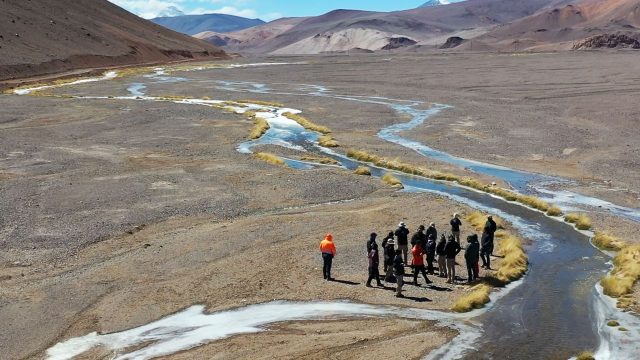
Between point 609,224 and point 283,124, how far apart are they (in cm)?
4304

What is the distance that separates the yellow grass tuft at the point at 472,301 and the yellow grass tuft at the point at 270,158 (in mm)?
26138

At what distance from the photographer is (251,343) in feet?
65.5

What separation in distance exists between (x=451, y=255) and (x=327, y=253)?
4392 millimetres

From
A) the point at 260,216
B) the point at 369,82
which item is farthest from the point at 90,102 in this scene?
the point at 260,216

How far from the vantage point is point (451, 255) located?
24312 mm

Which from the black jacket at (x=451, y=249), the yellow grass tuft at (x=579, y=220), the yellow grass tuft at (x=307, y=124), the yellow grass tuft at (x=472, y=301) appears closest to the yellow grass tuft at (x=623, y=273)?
the yellow grass tuft at (x=579, y=220)

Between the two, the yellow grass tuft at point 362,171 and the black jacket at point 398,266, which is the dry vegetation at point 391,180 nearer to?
the yellow grass tuft at point 362,171

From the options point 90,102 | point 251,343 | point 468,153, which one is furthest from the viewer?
point 90,102

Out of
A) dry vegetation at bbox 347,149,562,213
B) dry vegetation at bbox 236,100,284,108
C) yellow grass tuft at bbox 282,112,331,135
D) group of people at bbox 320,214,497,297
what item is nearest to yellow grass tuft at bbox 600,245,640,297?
group of people at bbox 320,214,497,297

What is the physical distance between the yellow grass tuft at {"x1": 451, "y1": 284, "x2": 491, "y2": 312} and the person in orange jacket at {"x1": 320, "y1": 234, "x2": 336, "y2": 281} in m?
4.74

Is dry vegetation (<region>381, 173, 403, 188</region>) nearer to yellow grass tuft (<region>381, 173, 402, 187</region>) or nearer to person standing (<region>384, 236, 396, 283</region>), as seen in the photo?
yellow grass tuft (<region>381, 173, 402, 187</region>)

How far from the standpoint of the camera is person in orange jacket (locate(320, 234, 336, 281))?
79.8ft

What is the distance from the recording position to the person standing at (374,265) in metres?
23.6

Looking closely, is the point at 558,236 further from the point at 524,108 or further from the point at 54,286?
the point at 524,108
